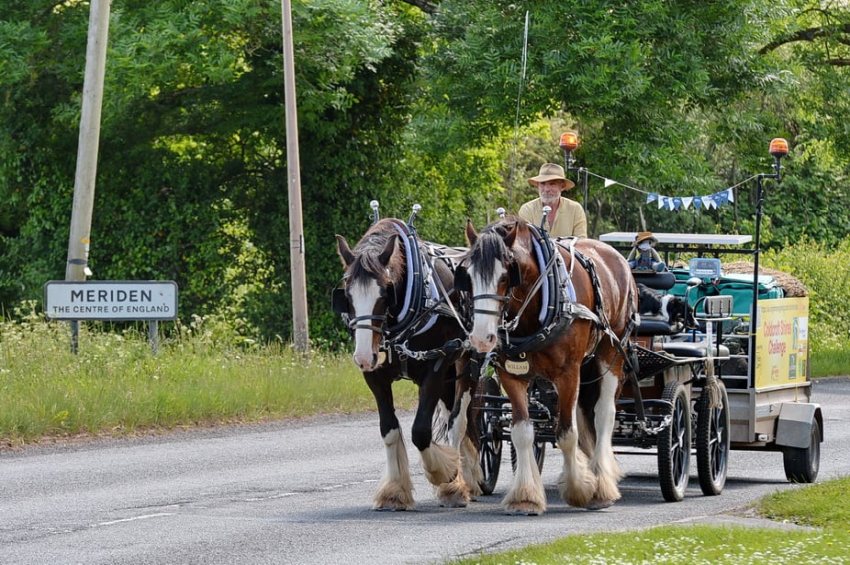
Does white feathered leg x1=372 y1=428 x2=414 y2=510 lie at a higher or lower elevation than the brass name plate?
lower

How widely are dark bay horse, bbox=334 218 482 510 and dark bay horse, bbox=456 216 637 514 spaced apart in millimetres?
436

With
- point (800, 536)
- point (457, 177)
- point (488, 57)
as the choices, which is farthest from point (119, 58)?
point (800, 536)

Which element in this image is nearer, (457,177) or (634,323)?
(634,323)

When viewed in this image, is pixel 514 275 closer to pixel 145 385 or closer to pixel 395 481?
pixel 395 481

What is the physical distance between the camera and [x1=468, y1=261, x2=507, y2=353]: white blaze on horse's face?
32.4 ft

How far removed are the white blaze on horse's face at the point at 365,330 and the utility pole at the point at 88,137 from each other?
10.1 metres

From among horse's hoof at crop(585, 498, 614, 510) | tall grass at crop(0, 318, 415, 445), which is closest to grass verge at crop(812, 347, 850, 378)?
tall grass at crop(0, 318, 415, 445)

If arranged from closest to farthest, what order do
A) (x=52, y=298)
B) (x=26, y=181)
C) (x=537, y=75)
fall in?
(x=52, y=298), (x=537, y=75), (x=26, y=181)

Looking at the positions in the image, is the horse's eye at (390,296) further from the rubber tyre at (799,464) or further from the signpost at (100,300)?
the signpost at (100,300)

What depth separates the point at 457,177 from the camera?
102ft

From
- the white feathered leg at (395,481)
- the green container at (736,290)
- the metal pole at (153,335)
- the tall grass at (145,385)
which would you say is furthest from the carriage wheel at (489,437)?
the metal pole at (153,335)

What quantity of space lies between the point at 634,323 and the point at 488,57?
13508 millimetres

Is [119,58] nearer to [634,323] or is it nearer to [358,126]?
[358,126]

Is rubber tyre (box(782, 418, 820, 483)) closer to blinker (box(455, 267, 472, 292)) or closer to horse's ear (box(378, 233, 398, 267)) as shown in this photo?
blinker (box(455, 267, 472, 292))
